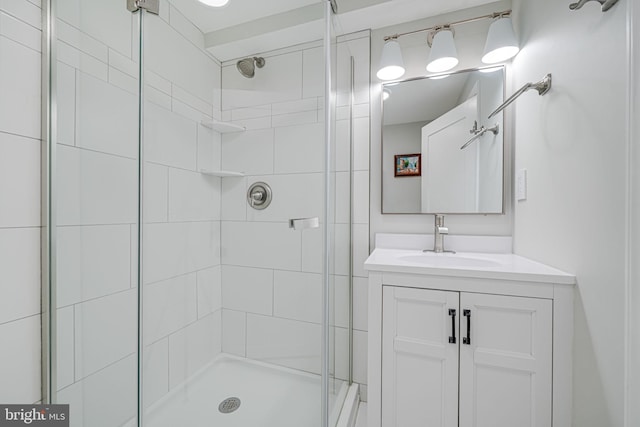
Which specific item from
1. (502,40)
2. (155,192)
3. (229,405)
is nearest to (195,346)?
(229,405)

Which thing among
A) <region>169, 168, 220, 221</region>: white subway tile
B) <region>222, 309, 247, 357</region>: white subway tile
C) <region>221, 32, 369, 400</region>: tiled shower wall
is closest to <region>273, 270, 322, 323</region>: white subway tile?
<region>221, 32, 369, 400</region>: tiled shower wall

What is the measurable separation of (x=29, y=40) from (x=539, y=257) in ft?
6.33

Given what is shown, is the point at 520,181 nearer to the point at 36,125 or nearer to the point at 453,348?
the point at 453,348

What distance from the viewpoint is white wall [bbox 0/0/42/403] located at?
30.3 inches

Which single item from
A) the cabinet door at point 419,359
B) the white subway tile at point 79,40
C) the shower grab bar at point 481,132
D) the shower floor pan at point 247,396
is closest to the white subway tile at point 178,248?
the shower floor pan at point 247,396

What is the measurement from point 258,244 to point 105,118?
64cm

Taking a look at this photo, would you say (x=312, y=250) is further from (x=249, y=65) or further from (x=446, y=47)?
(x=446, y=47)

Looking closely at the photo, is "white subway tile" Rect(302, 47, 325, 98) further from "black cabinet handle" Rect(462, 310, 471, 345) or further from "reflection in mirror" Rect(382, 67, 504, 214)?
"black cabinet handle" Rect(462, 310, 471, 345)

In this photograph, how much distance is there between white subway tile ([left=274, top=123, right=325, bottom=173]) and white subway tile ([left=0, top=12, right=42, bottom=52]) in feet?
2.54

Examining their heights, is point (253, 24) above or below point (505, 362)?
above

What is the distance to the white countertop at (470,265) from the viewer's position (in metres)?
0.90

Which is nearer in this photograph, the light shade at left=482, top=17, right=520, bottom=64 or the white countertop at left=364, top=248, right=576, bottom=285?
the white countertop at left=364, top=248, right=576, bottom=285

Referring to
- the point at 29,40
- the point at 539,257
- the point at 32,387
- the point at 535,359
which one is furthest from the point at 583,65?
the point at 32,387

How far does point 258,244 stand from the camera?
100 centimetres
